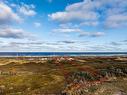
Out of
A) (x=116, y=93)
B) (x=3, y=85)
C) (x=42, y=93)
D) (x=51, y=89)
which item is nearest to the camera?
(x=116, y=93)

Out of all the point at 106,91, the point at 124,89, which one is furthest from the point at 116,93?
the point at 124,89

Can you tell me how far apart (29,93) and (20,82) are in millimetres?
9394

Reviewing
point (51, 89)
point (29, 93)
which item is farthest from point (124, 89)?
point (29, 93)

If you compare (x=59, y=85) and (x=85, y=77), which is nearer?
(x=59, y=85)

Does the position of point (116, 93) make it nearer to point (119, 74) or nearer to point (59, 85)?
point (59, 85)

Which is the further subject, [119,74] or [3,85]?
[119,74]

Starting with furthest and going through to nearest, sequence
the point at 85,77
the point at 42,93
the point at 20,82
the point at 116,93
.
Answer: the point at 85,77 → the point at 20,82 → the point at 42,93 → the point at 116,93

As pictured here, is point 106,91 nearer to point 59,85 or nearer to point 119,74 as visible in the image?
point 59,85

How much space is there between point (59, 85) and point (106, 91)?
10357 mm

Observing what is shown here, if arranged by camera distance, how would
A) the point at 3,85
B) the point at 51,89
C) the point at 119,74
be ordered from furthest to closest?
the point at 119,74 < the point at 3,85 < the point at 51,89

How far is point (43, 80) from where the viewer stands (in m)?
43.0

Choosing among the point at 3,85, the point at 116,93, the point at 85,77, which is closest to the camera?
the point at 116,93

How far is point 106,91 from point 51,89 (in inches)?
356

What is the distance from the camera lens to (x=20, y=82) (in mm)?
41125
